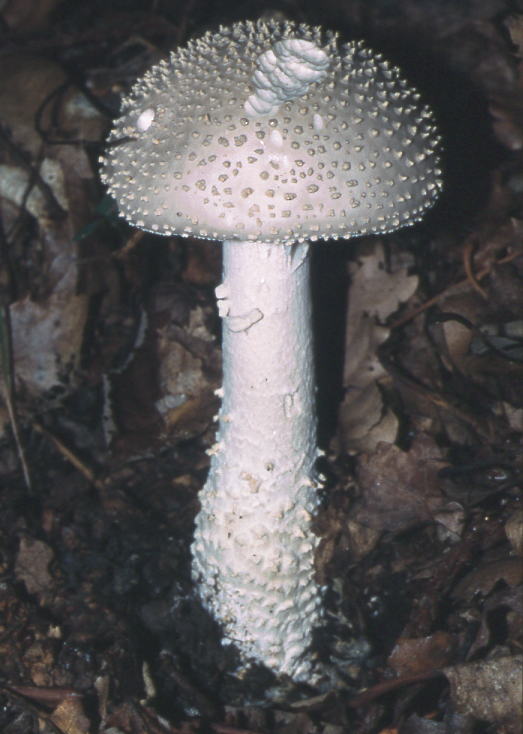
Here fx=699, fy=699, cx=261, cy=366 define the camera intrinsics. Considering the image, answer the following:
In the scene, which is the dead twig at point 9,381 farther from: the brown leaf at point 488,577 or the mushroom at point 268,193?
the brown leaf at point 488,577

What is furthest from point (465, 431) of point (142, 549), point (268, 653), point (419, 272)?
point (142, 549)

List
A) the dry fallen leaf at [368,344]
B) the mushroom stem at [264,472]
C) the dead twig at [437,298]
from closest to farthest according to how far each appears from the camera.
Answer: the mushroom stem at [264,472]
the dry fallen leaf at [368,344]
the dead twig at [437,298]

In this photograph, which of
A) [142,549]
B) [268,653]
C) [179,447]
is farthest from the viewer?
[179,447]

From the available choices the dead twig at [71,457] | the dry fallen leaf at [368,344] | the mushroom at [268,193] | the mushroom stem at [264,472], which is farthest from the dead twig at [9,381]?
the dry fallen leaf at [368,344]

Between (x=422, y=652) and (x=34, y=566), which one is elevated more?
(x=422, y=652)

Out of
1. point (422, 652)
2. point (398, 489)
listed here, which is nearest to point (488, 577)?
point (422, 652)

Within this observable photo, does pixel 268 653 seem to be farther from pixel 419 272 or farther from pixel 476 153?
pixel 476 153

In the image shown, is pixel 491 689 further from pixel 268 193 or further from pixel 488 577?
pixel 268 193
